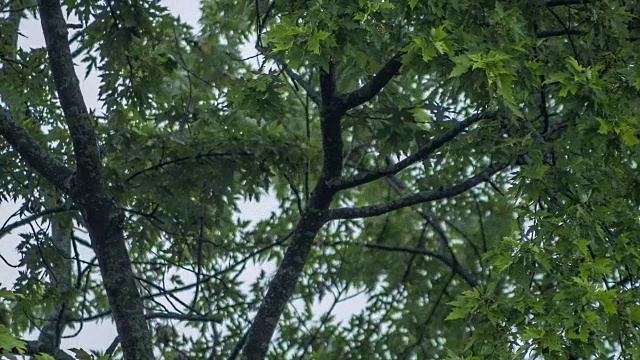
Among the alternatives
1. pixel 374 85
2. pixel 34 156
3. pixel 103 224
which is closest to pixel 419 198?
pixel 374 85

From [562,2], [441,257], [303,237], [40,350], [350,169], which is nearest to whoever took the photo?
[562,2]

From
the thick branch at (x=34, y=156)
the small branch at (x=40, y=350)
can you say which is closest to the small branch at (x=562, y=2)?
the thick branch at (x=34, y=156)

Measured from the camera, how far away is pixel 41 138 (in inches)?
407

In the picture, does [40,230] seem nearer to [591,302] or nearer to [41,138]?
[41,138]

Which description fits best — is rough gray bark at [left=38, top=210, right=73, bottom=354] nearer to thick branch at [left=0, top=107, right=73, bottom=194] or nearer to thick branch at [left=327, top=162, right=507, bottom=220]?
thick branch at [left=0, top=107, right=73, bottom=194]

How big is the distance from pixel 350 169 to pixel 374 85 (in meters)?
5.48

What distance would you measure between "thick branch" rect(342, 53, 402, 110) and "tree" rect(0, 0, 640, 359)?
0.07ft

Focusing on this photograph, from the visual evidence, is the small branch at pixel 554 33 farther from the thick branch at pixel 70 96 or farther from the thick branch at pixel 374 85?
the thick branch at pixel 70 96

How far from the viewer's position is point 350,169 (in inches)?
549

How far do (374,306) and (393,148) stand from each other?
169 inches

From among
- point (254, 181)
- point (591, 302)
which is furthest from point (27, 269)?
point (591, 302)

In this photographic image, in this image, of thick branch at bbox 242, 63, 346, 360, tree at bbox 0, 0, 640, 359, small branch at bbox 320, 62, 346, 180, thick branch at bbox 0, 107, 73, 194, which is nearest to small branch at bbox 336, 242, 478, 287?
tree at bbox 0, 0, 640, 359

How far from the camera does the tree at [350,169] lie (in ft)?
21.8

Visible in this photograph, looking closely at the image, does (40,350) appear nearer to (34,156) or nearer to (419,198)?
(34,156)
